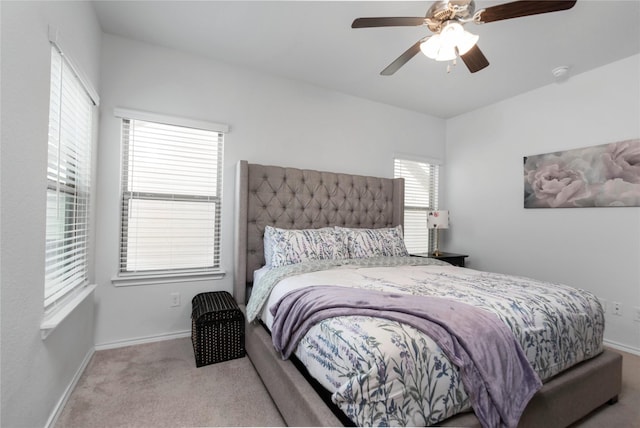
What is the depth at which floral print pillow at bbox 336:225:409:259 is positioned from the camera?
2802mm

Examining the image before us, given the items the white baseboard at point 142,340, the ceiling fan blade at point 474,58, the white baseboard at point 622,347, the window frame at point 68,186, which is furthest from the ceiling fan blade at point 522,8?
the white baseboard at point 142,340

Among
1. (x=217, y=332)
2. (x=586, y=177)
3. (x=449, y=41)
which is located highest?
(x=449, y=41)

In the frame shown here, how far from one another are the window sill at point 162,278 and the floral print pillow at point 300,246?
0.59 m

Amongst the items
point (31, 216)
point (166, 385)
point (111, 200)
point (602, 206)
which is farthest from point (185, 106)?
point (602, 206)

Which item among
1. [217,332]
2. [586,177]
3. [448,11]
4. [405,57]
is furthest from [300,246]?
[586,177]

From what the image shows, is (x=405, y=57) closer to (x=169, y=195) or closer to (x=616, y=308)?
(x=169, y=195)

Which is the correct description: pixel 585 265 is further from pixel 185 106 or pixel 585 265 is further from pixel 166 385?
pixel 185 106

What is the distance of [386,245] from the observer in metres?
2.94

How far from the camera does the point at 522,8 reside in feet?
5.03

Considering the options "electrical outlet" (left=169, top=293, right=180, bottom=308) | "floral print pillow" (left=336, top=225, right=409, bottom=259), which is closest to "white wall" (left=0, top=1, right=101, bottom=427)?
"electrical outlet" (left=169, top=293, right=180, bottom=308)

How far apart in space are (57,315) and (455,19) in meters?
2.82

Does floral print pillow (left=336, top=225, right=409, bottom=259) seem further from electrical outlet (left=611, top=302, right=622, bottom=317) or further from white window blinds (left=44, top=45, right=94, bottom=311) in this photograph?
white window blinds (left=44, top=45, right=94, bottom=311)

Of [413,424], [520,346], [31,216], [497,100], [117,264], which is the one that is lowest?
[413,424]

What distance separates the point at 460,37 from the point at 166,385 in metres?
2.92
